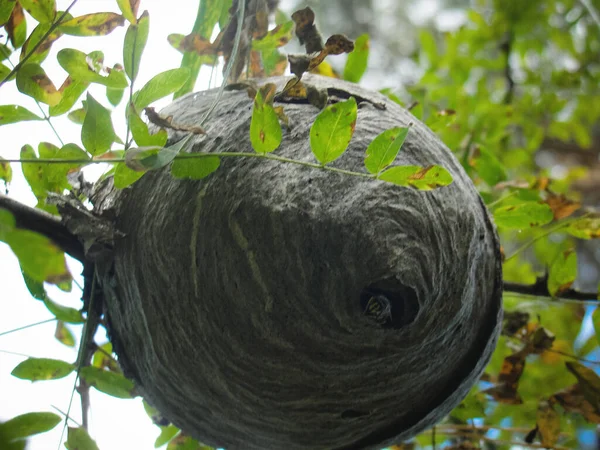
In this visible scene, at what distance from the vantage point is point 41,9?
0.75 meters

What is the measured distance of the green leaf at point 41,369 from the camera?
785mm

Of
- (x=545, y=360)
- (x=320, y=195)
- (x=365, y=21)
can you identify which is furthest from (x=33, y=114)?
(x=365, y=21)

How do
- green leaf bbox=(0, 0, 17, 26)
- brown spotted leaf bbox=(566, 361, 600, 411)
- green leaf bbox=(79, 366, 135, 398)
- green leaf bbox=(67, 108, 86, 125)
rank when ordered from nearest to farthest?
green leaf bbox=(0, 0, 17, 26), green leaf bbox=(79, 366, 135, 398), green leaf bbox=(67, 108, 86, 125), brown spotted leaf bbox=(566, 361, 600, 411)

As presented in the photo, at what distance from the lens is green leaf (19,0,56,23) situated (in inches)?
29.2

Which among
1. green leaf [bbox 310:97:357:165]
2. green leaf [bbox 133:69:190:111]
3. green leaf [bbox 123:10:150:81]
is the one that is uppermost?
green leaf [bbox 123:10:150:81]

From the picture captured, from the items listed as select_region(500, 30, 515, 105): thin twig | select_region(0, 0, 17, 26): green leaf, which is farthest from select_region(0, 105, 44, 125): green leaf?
select_region(500, 30, 515, 105): thin twig

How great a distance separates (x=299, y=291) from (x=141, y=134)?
26 cm

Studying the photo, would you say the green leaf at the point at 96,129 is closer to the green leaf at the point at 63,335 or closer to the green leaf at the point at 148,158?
the green leaf at the point at 148,158

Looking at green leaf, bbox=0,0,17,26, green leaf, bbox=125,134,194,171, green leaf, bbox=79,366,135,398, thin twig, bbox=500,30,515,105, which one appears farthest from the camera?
thin twig, bbox=500,30,515,105

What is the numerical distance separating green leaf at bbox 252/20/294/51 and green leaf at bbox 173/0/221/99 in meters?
0.09

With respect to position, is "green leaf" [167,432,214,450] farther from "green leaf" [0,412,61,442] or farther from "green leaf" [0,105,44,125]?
"green leaf" [0,105,44,125]

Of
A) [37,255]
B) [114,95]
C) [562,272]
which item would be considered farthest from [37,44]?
[562,272]

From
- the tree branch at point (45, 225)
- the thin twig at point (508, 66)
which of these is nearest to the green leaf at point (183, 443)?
the tree branch at point (45, 225)

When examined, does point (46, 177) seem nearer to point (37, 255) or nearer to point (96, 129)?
point (96, 129)
